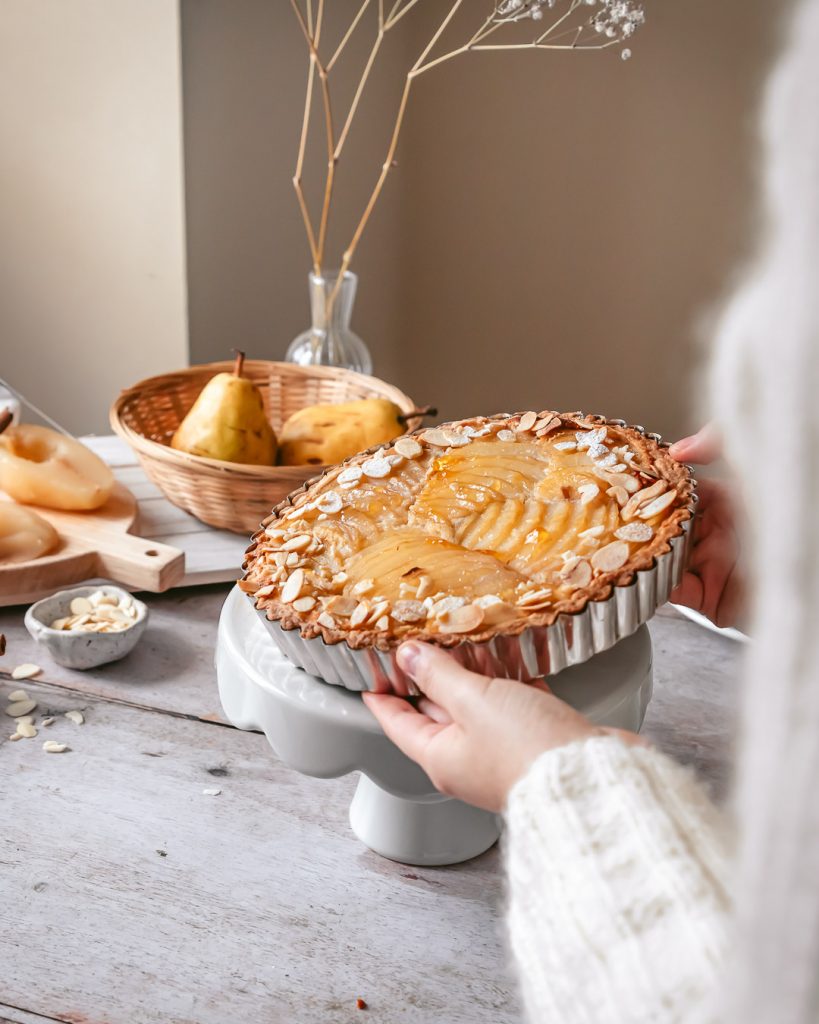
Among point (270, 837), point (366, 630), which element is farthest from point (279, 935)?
point (366, 630)

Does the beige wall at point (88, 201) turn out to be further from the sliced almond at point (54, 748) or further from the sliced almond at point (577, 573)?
the sliced almond at point (577, 573)

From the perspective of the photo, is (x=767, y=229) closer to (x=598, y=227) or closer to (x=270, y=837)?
(x=270, y=837)

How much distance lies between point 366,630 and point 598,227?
1.75 metres

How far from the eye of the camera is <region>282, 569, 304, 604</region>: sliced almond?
630 millimetres

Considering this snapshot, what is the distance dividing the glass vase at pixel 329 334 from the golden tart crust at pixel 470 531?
0.58 meters

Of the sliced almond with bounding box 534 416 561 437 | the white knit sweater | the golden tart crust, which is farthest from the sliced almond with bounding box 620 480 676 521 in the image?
the white knit sweater

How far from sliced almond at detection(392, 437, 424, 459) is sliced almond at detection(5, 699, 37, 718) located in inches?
14.9

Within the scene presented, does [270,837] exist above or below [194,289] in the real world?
below

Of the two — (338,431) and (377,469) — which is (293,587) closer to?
(377,469)

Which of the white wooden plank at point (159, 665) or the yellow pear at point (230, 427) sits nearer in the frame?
the white wooden plank at point (159, 665)

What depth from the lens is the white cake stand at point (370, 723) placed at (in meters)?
0.60

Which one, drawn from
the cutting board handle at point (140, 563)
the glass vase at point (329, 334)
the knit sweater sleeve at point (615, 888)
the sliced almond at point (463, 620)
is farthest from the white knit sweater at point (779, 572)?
the glass vase at point (329, 334)

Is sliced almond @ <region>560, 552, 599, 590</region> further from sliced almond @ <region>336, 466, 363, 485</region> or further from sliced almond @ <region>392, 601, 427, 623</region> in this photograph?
sliced almond @ <region>336, 466, 363, 485</region>

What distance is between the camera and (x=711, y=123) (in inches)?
79.5
